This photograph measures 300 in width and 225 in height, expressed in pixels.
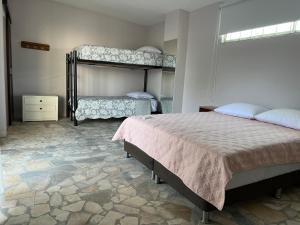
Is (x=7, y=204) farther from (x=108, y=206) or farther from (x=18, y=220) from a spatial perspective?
(x=108, y=206)

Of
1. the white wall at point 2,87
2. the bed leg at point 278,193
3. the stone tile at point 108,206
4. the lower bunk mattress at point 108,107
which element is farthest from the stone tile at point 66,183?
the lower bunk mattress at point 108,107

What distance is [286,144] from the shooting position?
2.00m

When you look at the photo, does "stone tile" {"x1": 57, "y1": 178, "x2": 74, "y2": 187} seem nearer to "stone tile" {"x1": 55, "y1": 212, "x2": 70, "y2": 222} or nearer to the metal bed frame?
"stone tile" {"x1": 55, "y1": 212, "x2": 70, "y2": 222}

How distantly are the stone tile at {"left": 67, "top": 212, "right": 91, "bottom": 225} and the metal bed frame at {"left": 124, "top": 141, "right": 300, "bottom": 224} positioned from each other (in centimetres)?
78

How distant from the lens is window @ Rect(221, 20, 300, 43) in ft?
9.99

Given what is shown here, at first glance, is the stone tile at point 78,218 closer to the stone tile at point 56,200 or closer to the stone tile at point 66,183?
the stone tile at point 56,200

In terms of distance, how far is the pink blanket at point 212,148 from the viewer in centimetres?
160

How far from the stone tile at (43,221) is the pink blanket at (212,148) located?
1.02 meters

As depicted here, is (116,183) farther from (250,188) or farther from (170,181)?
(250,188)

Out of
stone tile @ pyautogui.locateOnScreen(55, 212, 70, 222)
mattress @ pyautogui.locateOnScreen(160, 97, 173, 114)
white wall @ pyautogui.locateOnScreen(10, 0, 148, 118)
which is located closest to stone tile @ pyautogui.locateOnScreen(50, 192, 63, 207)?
stone tile @ pyautogui.locateOnScreen(55, 212, 70, 222)

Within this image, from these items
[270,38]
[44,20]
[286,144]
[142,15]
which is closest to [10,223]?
[286,144]

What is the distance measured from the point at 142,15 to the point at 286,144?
433 centimetres

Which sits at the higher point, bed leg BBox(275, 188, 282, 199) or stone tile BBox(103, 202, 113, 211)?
bed leg BBox(275, 188, 282, 199)

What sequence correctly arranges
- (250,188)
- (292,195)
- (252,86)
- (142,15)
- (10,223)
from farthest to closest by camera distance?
(142,15) < (252,86) < (292,195) < (250,188) < (10,223)
